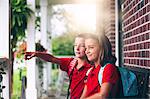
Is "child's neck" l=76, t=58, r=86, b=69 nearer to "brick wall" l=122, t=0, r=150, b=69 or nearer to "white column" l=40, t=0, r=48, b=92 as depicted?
"brick wall" l=122, t=0, r=150, b=69

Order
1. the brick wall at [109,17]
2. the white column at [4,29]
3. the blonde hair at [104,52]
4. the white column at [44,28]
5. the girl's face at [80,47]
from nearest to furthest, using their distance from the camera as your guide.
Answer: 1. the blonde hair at [104,52]
2. the girl's face at [80,47]
3. the white column at [4,29]
4. the brick wall at [109,17]
5. the white column at [44,28]

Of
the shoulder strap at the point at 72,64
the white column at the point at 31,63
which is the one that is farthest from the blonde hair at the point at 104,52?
the white column at the point at 31,63

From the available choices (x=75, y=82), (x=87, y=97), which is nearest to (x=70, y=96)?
(x=75, y=82)

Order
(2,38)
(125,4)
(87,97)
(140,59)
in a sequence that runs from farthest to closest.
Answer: (125,4)
(2,38)
(140,59)
(87,97)

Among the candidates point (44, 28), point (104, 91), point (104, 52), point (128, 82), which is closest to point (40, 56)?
point (104, 52)

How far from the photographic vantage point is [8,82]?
3732mm

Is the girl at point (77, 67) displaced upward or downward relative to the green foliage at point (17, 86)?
upward

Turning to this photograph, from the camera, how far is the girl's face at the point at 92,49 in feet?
10.2

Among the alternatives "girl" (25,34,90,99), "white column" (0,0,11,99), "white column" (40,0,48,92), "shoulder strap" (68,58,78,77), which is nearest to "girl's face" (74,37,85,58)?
"girl" (25,34,90,99)

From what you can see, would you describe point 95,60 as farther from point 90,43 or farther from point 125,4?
point 125,4

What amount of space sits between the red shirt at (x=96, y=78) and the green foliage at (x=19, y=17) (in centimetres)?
149

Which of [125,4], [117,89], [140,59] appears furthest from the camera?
[125,4]

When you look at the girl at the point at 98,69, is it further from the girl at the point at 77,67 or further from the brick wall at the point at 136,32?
the brick wall at the point at 136,32

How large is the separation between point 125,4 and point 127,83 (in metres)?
1.19
